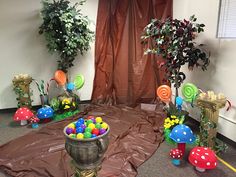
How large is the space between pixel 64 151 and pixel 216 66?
206cm

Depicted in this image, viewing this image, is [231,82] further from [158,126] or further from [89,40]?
[89,40]

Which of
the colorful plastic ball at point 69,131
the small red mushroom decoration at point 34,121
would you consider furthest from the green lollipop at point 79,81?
the colorful plastic ball at point 69,131

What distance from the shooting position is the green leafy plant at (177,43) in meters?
2.53

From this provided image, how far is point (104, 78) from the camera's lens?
12.8ft

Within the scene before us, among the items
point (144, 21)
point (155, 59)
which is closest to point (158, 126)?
point (155, 59)

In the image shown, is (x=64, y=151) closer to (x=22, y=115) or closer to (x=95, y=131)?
(x=95, y=131)

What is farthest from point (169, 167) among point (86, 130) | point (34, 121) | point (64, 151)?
point (34, 121)

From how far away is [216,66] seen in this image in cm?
268

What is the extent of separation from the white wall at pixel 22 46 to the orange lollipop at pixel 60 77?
11.3 inches

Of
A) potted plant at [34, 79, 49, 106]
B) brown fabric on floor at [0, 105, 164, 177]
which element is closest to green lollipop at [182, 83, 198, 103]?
brown fabric on floor at [0, 105, 164, 177]

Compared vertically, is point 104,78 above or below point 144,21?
below

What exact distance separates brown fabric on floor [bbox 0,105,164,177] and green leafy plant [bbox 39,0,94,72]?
112 centimetres

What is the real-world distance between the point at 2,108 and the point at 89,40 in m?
1.82

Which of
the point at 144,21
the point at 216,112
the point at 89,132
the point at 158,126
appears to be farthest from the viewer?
the point at 144,21
